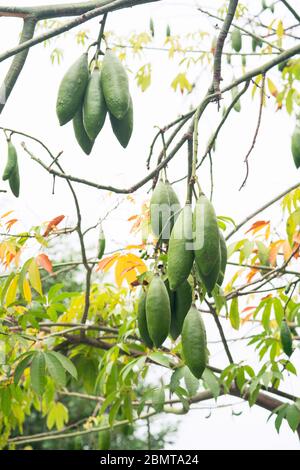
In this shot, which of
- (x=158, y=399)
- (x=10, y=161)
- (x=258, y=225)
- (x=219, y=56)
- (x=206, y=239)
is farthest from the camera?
(x=258, y=225)

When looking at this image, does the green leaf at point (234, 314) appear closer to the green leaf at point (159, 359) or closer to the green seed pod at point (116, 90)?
the green leaf at point (159, 359)

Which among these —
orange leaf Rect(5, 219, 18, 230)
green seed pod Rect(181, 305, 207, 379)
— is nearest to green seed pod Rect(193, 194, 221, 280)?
green seed pod Rect(181, 305, 207, 379)

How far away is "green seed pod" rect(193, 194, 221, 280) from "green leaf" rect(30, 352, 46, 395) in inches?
51.0

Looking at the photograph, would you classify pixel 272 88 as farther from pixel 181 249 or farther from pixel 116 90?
pixel 181 249

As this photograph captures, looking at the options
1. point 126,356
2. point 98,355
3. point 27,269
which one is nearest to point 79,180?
point 27,269

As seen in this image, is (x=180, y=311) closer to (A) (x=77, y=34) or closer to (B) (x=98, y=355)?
(B) (x=98, y=355)

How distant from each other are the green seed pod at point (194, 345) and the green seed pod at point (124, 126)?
0.27 meters

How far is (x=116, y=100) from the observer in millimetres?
953

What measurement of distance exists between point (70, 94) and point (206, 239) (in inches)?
11.9

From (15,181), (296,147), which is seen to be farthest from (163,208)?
(296,147)

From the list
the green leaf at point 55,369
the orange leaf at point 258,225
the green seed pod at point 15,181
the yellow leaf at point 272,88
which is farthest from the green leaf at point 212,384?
the yellow leaf at point 272,88

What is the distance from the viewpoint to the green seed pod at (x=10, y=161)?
4.24ft

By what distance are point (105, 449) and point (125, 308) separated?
586 millimetres

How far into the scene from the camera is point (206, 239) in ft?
2.69
